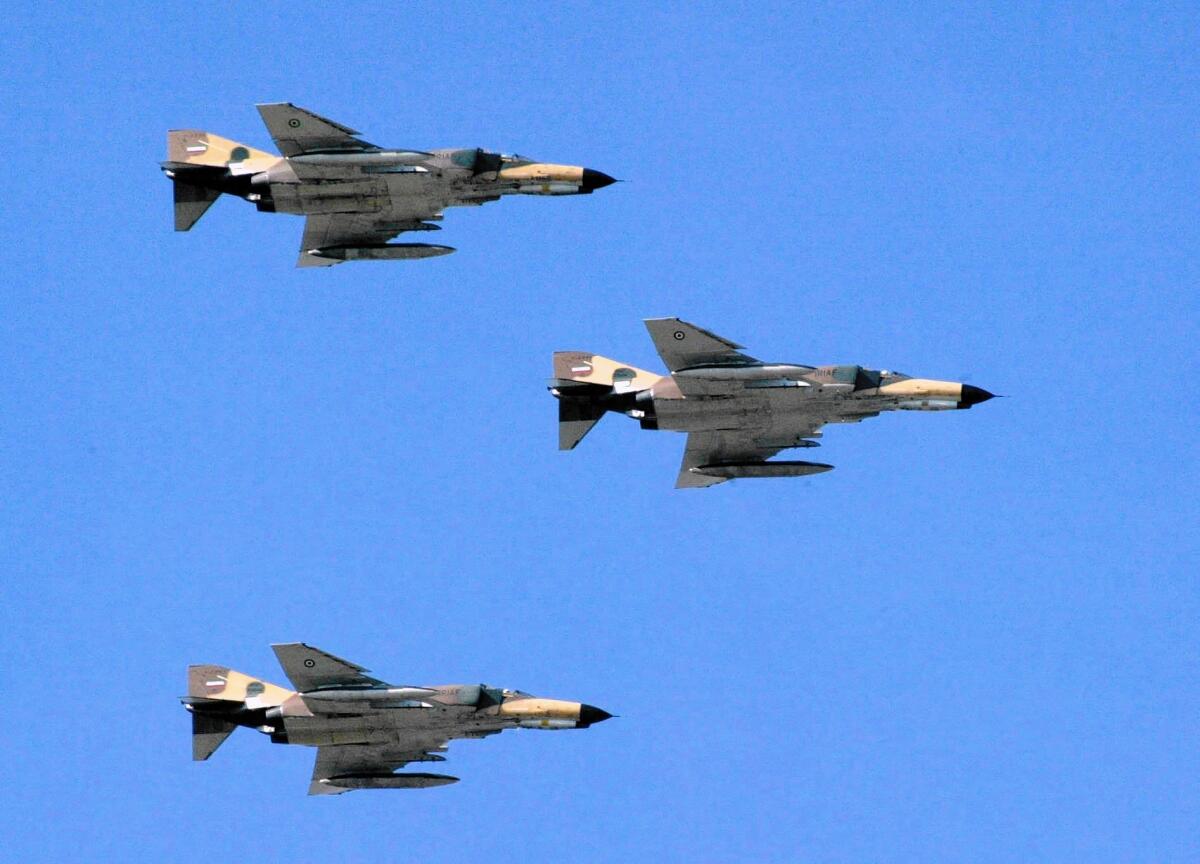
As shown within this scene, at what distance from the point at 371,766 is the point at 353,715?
8.50 feet

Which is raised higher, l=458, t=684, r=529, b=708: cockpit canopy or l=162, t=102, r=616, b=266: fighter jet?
l=162, t=102, r=616, b=266: fighter jet

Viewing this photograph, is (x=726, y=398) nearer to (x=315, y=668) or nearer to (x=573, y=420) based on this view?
(x=573, y=420)

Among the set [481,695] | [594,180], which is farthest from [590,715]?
[594,180]

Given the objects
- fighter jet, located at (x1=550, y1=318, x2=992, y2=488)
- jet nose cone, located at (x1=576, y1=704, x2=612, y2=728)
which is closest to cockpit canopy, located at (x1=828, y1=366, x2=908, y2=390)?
fighter jet, located at (x1=550, y1=318, x2=992, y2=488)

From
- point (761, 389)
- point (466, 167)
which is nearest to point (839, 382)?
point (761, 389)

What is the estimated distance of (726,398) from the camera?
7988cm

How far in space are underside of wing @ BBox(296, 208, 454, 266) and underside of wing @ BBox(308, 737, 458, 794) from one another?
46.3 ft

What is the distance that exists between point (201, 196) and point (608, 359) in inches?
495

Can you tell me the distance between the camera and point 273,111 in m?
78.8

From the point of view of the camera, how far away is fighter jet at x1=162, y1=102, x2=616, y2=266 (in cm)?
7975

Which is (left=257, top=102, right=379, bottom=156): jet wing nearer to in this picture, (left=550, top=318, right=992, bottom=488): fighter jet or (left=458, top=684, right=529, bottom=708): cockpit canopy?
(left=550, top=318, right=992, bottom=488): fighter jet

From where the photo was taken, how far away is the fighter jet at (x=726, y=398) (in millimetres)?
79000

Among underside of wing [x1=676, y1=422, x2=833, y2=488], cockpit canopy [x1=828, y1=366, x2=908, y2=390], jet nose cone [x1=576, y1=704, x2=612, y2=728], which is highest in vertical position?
cockpit canopy [x1=828, y1=366, x2=908, y2=390]

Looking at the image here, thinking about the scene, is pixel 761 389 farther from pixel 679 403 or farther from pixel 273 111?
pixel 273 111
